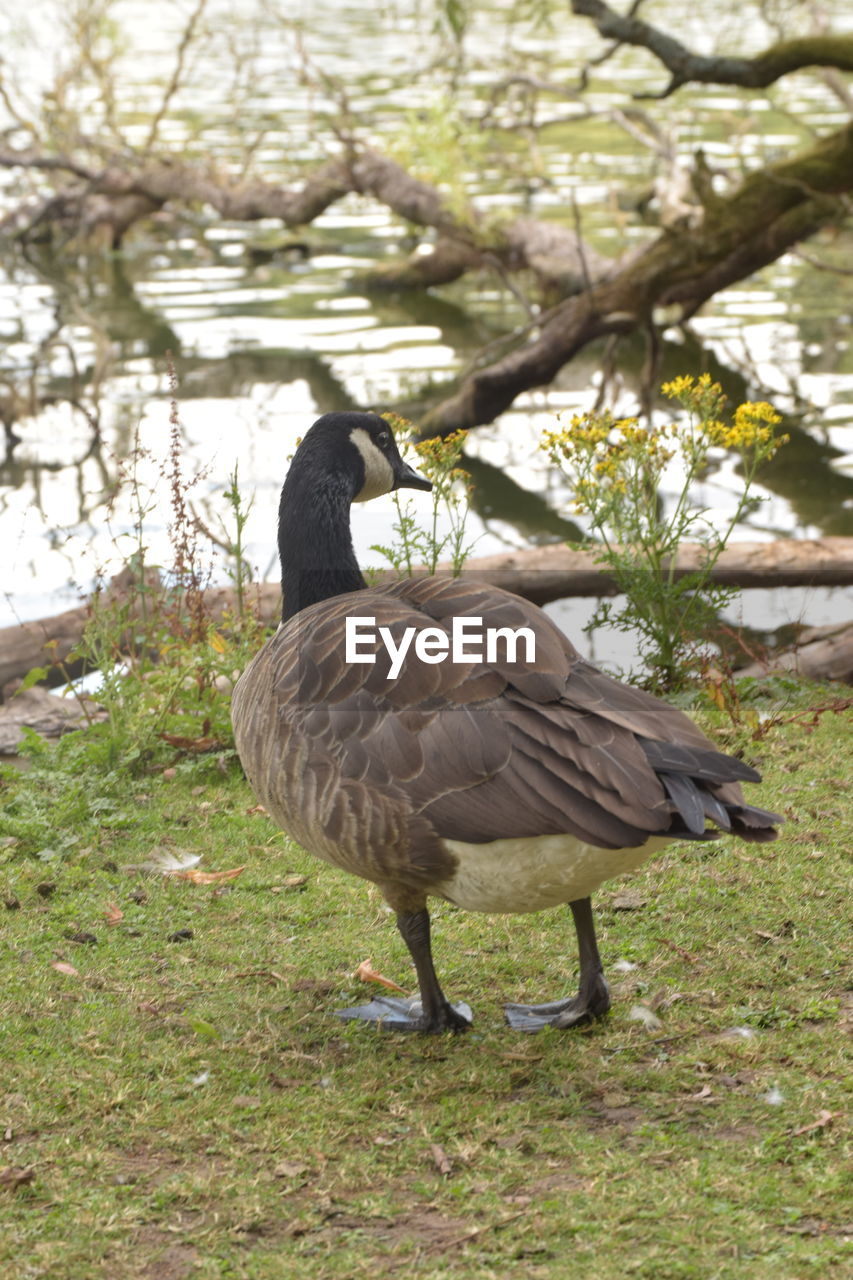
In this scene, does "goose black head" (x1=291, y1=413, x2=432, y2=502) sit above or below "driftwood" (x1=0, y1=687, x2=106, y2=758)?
above

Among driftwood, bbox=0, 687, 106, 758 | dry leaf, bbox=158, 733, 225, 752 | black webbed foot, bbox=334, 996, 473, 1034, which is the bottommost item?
driftwood, bbox=0, 687, 106, 758

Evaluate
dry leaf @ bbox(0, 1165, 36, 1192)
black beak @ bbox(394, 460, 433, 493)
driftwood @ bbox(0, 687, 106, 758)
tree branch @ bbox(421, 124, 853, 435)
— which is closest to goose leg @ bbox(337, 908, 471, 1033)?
dry leaf @ bbox(0, 1165, 36, 1192)

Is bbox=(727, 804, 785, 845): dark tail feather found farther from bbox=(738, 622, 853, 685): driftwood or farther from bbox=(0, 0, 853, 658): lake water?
bbox=(738, 622, 853, 685): driftwood

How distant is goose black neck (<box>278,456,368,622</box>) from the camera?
5016 millimetres

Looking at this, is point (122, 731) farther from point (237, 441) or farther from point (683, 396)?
point (237, 441)

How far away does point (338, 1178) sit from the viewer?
11.8 feet

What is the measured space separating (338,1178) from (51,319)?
1429cm

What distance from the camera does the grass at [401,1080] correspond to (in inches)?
132

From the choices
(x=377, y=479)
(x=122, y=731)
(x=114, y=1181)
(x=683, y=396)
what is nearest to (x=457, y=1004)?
(x=114, y=1181)

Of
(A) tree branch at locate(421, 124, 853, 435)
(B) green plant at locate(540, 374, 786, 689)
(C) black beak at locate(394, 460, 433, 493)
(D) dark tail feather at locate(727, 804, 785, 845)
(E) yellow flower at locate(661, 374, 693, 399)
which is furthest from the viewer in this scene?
(A) tree branch at locate(421, 124, 853, 435)

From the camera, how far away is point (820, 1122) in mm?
3701

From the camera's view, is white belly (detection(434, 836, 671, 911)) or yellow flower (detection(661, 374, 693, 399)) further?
yellow flower (detection(661, 374, 693, 399))

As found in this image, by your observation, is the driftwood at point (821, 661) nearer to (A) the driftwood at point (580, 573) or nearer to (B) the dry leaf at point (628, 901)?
(A) the driftwood at point (580, 573)

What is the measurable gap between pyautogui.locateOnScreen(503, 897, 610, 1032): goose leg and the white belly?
344 mm
